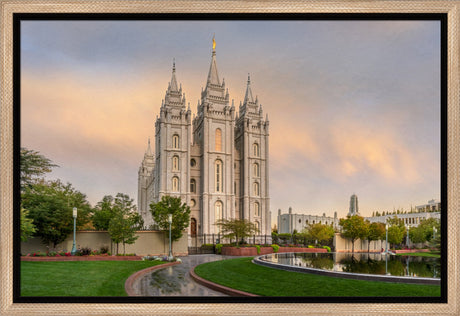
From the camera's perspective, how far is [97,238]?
1903 cm

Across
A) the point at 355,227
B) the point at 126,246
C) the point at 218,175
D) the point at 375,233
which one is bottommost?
the point at 375,233

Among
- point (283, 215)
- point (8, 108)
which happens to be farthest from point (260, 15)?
point (283, 215)

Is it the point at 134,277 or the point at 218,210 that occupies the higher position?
the point at 134,277

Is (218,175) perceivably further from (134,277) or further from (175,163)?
(134,277)

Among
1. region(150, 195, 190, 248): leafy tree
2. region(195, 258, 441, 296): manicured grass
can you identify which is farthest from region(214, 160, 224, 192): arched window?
region(195, 258, 441, 296): manicured grass

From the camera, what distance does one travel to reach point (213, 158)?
41125mm

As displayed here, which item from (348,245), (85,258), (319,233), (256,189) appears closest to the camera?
(85,258)

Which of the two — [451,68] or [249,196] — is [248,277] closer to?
[451,68]

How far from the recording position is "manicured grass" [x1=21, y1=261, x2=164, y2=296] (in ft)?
26.3

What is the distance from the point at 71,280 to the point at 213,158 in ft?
106

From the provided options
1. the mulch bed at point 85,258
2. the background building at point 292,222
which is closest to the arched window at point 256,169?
the background building at point 292,222

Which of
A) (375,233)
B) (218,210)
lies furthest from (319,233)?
(218,210)

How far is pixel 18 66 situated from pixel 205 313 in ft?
22.5

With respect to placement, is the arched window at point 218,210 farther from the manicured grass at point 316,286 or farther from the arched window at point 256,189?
the manicured grass at point 316,286
